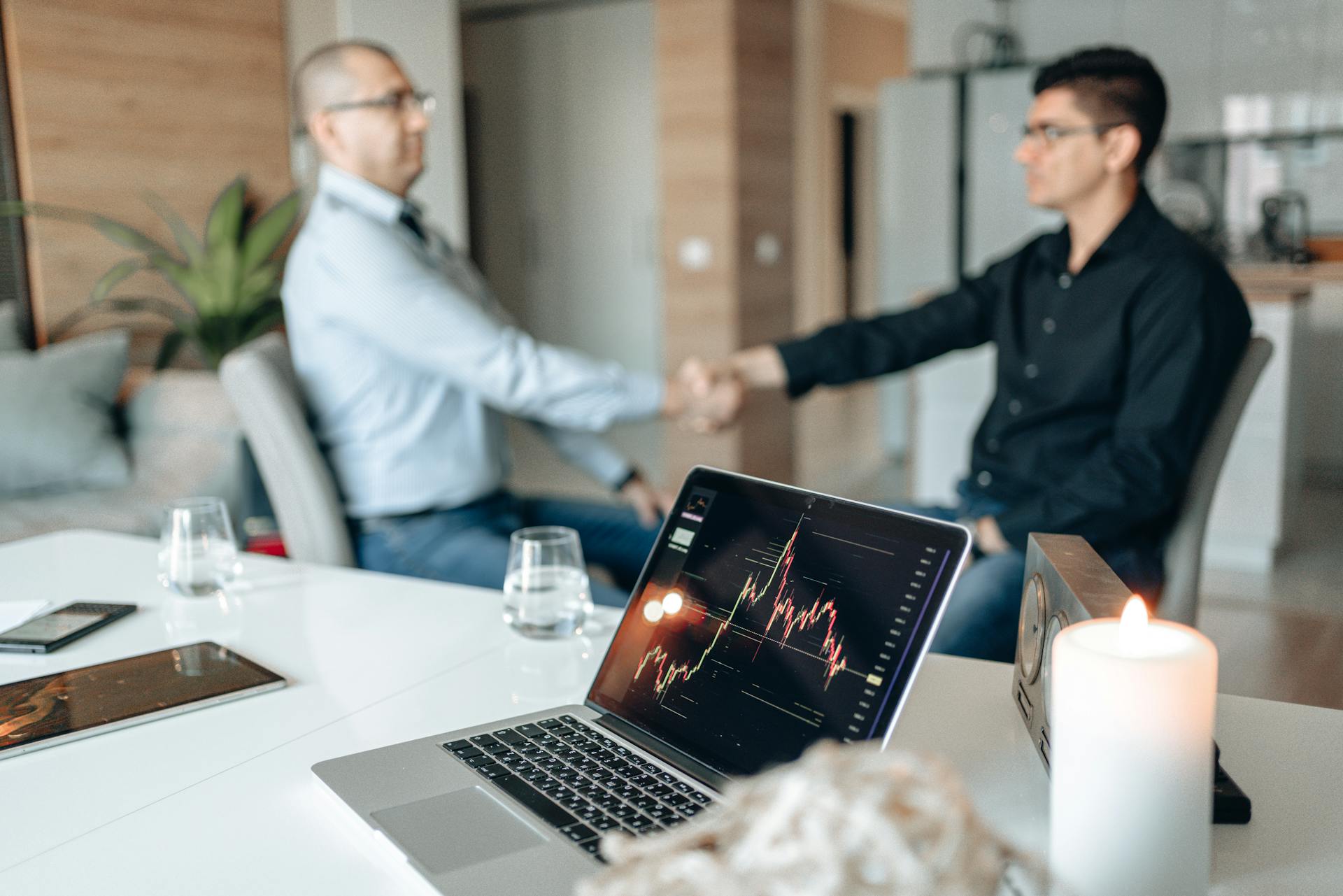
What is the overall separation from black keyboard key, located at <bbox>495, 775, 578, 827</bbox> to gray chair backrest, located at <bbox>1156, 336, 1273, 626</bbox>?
1.16m

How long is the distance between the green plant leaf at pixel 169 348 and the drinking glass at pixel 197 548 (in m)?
2.47

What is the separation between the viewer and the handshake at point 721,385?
2.23 metres

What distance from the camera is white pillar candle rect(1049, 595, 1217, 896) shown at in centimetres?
54

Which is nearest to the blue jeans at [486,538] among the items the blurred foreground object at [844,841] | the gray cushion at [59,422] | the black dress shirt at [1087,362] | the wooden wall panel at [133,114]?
the black dress shirt at [1087,362]

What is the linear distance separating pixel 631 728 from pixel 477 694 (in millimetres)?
181

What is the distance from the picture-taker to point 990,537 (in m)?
1.75

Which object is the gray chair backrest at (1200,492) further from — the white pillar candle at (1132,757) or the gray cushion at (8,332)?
the gray cushion at (8,332)

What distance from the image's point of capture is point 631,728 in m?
0.89

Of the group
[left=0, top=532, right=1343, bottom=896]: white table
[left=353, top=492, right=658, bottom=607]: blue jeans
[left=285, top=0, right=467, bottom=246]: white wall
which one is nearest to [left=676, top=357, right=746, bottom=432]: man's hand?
[left=353, top=492, right=658, bottom=607]: blue jeans

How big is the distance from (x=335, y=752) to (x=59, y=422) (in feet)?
8.41

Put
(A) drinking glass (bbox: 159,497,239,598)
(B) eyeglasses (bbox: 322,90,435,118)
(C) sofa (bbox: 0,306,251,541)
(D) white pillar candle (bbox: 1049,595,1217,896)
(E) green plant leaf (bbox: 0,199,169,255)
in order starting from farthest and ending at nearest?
(E) green plant leaf (bbox: 0,199,169,255)
(C) sofa (bbox: 0,306,251,541)
(B) eyeglasses (bbox: 322,90,435,118)
(A) drinking glass (bbox: 159,497,239,598)
(D) white pillar candle (bbox: 1049,595,1217,896)

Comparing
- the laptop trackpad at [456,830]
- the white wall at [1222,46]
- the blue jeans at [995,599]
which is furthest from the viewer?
the white wall at [1222,46]

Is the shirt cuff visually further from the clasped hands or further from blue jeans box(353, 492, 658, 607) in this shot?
blue jeans box(353, 492, 658, 607)

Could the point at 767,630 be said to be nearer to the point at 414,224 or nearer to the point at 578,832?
the point at 578,832
